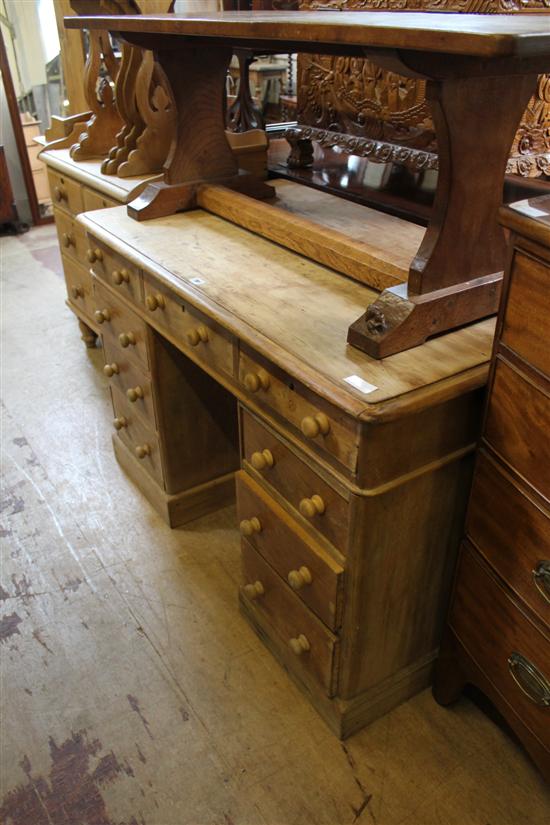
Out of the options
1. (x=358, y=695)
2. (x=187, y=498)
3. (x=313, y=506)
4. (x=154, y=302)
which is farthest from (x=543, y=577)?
(x=187, y=498)

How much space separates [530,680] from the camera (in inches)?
50.8

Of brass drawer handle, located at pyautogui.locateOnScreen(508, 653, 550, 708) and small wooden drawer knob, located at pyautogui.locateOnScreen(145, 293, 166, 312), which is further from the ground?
small wooden drawer knob, located at pyautogui.locateOnScreen(145, 293, 166, 312)

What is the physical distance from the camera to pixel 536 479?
1.16m

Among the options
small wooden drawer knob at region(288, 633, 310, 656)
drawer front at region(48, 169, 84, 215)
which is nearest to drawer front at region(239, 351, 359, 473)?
small wooden drawer knob at region(288, 633, 310, 656)

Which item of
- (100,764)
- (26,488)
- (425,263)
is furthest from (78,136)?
(100,764)

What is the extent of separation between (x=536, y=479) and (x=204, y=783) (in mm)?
985

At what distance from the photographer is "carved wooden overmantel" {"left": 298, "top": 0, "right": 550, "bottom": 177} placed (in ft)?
5.97

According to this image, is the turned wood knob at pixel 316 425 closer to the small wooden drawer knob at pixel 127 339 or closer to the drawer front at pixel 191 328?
the drawer front at pixel 191 328

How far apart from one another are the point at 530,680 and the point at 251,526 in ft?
2.20

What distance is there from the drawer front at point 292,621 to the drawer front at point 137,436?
1.89 ft

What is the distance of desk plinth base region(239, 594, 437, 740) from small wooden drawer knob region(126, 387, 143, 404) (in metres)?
0.79

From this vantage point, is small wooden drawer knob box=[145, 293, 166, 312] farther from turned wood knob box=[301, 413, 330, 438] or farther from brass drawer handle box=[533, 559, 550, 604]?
brass drawer handle box=[533, 559, 550, 604]

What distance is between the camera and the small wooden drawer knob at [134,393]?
6.91 ft

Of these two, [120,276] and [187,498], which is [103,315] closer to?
[120,276]
